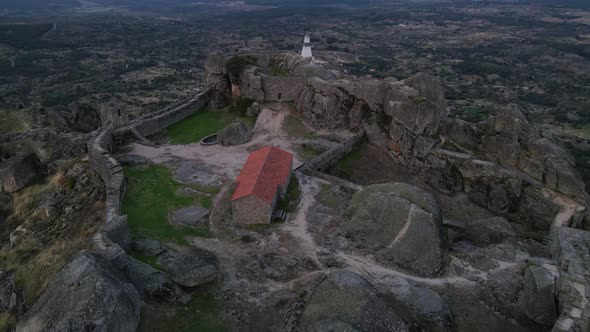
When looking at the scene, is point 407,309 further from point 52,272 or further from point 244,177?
point 52,272

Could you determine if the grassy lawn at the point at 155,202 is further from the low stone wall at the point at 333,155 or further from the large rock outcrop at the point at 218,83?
the large rock outcrop at the point at 218,83

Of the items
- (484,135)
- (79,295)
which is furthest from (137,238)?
(484,135)

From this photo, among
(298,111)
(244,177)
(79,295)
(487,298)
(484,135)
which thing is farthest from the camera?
(298,111)

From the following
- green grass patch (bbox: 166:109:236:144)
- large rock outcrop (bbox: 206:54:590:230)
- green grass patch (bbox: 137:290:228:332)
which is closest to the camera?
green grass patch (bbox: 137:290:228:332)

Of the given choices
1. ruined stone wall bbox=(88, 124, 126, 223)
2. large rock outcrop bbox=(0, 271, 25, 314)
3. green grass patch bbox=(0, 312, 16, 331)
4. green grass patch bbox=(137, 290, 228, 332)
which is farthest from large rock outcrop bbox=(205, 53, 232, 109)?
green grass patch bbox=(137, 290, 228, 332)

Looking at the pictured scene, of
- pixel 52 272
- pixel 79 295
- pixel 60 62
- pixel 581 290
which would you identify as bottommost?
pixel 60 62

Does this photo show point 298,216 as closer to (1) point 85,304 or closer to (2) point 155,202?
(2) point 155,202

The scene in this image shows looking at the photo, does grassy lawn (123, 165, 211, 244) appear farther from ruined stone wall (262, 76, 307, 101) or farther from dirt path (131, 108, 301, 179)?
ruined stone wall (262, 76, 307, 101)
